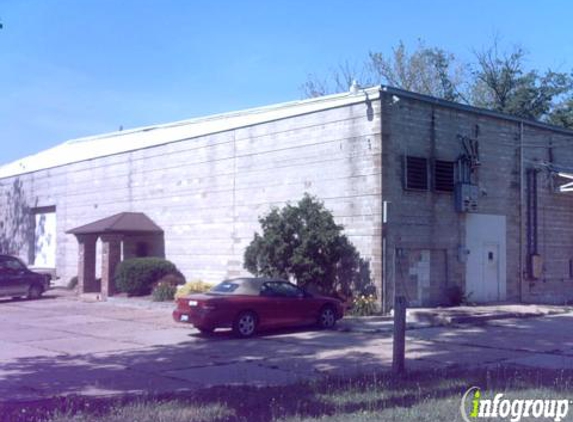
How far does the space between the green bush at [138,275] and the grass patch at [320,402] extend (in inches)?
689

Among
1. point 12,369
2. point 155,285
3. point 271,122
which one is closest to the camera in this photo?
point 12,369

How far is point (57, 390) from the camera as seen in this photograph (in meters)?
10.7

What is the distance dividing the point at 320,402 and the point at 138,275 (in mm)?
19574

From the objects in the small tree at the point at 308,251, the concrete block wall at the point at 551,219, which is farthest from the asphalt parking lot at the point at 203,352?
the concrete block wall at the point at 551,219

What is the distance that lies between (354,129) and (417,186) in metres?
2.68

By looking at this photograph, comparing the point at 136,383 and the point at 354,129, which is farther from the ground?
the point at 354,129

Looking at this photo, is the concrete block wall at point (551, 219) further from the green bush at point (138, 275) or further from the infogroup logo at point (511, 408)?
the infogroup logo at point (511, 408)

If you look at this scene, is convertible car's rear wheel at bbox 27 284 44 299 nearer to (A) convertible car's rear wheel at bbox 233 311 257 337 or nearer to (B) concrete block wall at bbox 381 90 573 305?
(A) convertible car's rear wheel at bbox 233 311 257 337

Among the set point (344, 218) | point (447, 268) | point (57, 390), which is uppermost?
point (344, 218)

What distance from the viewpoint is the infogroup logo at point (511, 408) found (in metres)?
8.32

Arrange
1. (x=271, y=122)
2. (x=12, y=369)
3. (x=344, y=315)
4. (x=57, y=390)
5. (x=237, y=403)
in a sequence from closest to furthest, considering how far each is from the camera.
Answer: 1. (x=237, y=403)
2. (x=57, y=390)
3. (x=12, y=369)
4. (x=344, y=315)
5. (x=271, y=122)

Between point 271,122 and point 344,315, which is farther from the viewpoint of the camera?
point 271,122

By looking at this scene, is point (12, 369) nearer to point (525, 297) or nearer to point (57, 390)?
point (57, 390)

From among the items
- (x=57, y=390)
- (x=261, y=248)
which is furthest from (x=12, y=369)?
(x=261, y=248)
